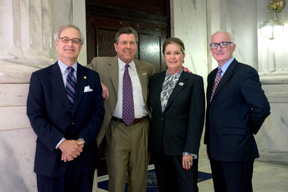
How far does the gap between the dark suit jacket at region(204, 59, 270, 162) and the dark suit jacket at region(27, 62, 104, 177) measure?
2.99ft

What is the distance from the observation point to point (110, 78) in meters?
2.88

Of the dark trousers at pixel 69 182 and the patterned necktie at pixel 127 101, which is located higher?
the patterned necktie at pixel 127 101

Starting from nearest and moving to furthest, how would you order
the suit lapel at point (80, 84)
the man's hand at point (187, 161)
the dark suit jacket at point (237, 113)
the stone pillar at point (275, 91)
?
the suit lapel at point (80, 84)
the dark suit jacket at point (237, 113)
the man's hand at point (187, 161)
the stone pillar at point (275, 91)

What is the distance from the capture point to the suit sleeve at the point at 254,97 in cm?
229

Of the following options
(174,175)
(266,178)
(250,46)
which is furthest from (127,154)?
(250,46)

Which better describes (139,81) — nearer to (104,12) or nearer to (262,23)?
(104,12)

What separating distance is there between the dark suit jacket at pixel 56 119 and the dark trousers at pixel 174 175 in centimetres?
61

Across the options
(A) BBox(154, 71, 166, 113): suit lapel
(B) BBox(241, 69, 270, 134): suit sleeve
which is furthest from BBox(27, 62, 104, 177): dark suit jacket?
(B) BBox(241, 69, 270, 134): suit sleeve

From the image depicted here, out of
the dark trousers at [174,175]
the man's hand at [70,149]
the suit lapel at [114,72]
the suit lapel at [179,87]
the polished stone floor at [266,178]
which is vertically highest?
the suit lapel at [114,72]

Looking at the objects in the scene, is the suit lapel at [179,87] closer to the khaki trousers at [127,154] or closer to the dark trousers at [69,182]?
the khaki trousers at [127,154]

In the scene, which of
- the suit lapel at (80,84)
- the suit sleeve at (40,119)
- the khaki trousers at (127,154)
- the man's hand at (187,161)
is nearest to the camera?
the suit sleeve at (40,119)

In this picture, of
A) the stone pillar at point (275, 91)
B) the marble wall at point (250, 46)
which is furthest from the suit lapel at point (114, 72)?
the stone pillar at point (275, 91)

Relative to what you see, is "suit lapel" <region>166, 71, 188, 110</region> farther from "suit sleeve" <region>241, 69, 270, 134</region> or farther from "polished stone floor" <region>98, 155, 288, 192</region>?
"polished stone floor" <region>98, 155, 288, 192</region>

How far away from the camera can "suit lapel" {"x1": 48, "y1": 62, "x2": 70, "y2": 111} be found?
2162 mm
